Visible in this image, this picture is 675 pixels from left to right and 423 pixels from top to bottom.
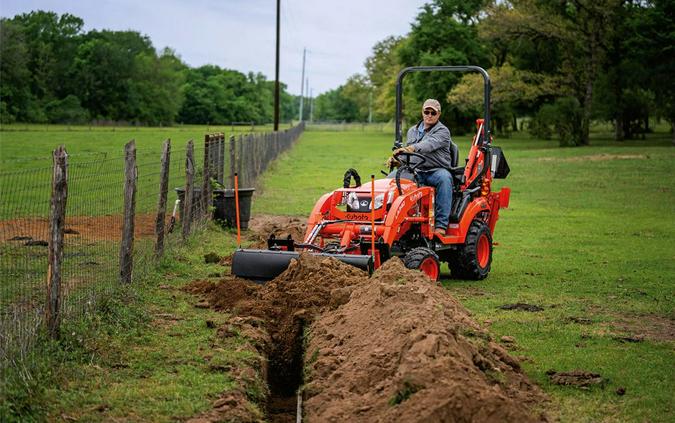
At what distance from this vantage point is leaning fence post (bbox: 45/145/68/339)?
8152 millimetres

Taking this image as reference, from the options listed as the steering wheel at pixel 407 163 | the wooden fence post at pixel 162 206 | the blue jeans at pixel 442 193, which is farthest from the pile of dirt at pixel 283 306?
the blue jeans at pixel 442 193

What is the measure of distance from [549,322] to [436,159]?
309 centimetres

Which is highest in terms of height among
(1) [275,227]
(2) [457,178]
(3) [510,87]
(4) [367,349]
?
(3) [510,87]

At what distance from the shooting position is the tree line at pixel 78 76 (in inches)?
3568

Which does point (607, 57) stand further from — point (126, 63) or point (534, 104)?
point (126, 63)

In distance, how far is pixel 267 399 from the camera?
26.5 feet

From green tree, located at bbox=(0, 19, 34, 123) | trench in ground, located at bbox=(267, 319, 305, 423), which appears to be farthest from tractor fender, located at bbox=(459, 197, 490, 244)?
green tree, located at bbox=(0, 19, 34, 123)

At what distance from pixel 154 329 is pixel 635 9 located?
53.8 metres

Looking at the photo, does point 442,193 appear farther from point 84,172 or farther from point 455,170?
point 84,172

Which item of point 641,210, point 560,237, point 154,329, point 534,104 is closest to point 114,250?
point 154,329

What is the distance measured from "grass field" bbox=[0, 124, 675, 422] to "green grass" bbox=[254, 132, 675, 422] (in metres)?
0.02

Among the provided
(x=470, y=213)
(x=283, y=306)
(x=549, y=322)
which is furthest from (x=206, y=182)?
(x=549, y=322)

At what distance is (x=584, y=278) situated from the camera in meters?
13.2

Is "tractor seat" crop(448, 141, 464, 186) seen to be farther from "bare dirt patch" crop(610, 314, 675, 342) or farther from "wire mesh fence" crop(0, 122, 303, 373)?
"wire mesh fence" crop(0, 122, 303, 373)
